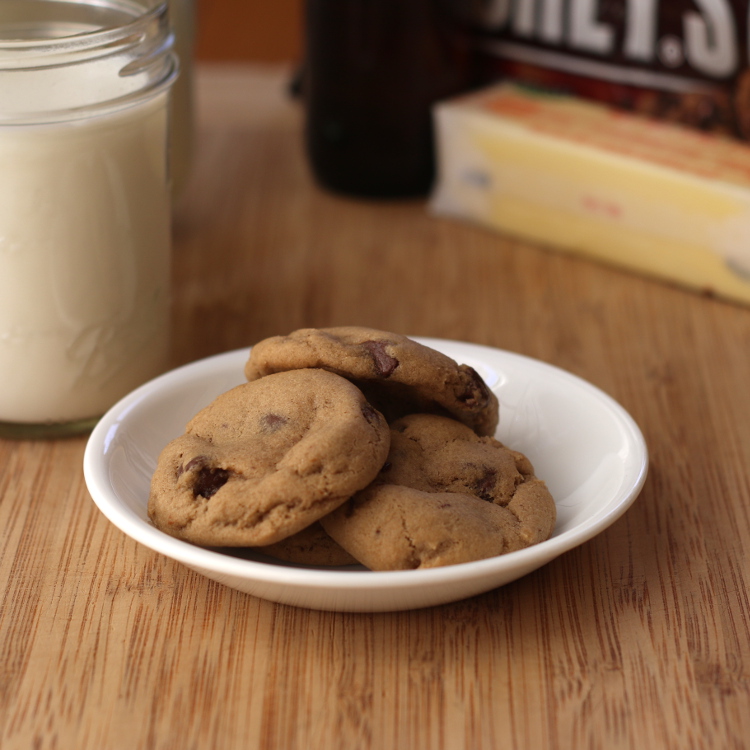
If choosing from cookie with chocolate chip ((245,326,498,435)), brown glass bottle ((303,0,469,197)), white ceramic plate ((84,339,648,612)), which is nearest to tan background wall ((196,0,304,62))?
brown glass bottle ((303,0,469,197))

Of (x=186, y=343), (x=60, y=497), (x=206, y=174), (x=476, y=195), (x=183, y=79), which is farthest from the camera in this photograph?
(x=206, y=174)

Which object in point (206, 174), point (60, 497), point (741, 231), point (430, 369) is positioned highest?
point (430, 369)

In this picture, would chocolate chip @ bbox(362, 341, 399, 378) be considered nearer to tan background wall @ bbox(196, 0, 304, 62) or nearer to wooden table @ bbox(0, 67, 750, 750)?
wooden table @ bbox(0, 67, 750, 750)

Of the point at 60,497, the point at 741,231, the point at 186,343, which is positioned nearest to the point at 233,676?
the point at 60,497

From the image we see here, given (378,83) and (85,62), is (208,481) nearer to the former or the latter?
(85,62)

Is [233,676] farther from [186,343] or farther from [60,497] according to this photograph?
[186,343]
